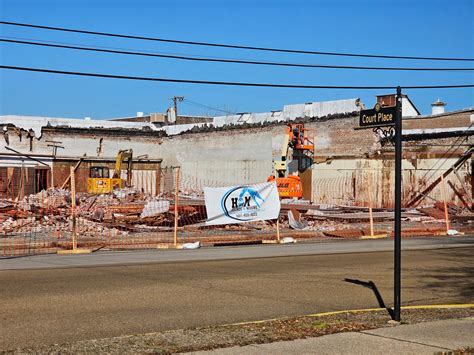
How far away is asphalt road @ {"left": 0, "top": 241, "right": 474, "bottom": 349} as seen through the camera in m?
9.09

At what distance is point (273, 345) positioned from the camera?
7750mm

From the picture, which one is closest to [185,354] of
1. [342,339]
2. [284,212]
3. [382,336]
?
[342,339]

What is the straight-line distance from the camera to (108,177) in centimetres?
5297

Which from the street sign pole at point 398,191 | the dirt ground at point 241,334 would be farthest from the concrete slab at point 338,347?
the street sign pole at point 398,191

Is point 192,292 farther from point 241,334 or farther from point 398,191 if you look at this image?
point 398,191

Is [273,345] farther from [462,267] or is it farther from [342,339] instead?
[462,267]

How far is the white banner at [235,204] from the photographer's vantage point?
21312 millimetres

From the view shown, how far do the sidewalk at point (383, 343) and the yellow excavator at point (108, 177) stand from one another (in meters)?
38.4

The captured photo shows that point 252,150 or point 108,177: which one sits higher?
point 252,150

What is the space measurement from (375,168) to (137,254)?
28.1 m

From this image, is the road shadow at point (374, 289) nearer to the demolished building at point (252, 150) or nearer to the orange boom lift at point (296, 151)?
the demolished building at point (252, 150)

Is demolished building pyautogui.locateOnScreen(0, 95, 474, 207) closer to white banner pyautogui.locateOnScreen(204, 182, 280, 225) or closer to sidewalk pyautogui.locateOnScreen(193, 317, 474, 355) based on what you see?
white banner pyautogui.locateOnScreen(204, 182, 280, 225)

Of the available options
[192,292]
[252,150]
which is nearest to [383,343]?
[192,292]

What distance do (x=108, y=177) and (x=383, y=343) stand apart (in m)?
46.5
